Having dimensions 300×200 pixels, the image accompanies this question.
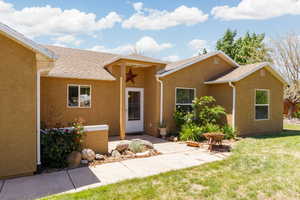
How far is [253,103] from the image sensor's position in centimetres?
1046

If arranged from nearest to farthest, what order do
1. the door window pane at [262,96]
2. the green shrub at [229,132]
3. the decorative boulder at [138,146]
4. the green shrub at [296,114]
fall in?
the decorative boulder at [138,146]
the green shrub at [229,132]
the door window pane at [262,96]
the green shrub at [296,114]

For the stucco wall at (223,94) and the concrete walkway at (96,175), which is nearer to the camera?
the concrete walkway at (96,175)

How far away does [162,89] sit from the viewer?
31.3ft

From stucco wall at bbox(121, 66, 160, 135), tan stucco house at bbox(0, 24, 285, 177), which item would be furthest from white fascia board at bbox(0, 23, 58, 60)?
stucco wall at bbox(121, 66, 160, 135)

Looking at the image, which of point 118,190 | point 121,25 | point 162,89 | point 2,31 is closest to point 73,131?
point 118,190

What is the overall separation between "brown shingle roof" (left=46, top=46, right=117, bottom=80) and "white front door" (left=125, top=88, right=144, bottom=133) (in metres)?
1.65

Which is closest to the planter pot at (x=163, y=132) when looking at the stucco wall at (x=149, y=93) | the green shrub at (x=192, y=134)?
the stucco wall at (x=149, y=93)

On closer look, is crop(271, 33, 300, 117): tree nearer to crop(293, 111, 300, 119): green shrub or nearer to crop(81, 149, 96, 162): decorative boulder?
crop(293, 111, 300, 119): green shrub

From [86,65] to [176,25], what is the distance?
9747 millimetres

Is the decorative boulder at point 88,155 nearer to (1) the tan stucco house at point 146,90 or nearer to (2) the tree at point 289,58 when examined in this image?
(1) the tan stucco house at point 146,90

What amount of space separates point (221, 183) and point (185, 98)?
21.3ft

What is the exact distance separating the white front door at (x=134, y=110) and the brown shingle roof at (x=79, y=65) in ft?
5.40

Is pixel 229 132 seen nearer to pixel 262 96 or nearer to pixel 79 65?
pixel 262 96

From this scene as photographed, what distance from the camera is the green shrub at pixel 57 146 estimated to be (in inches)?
207
